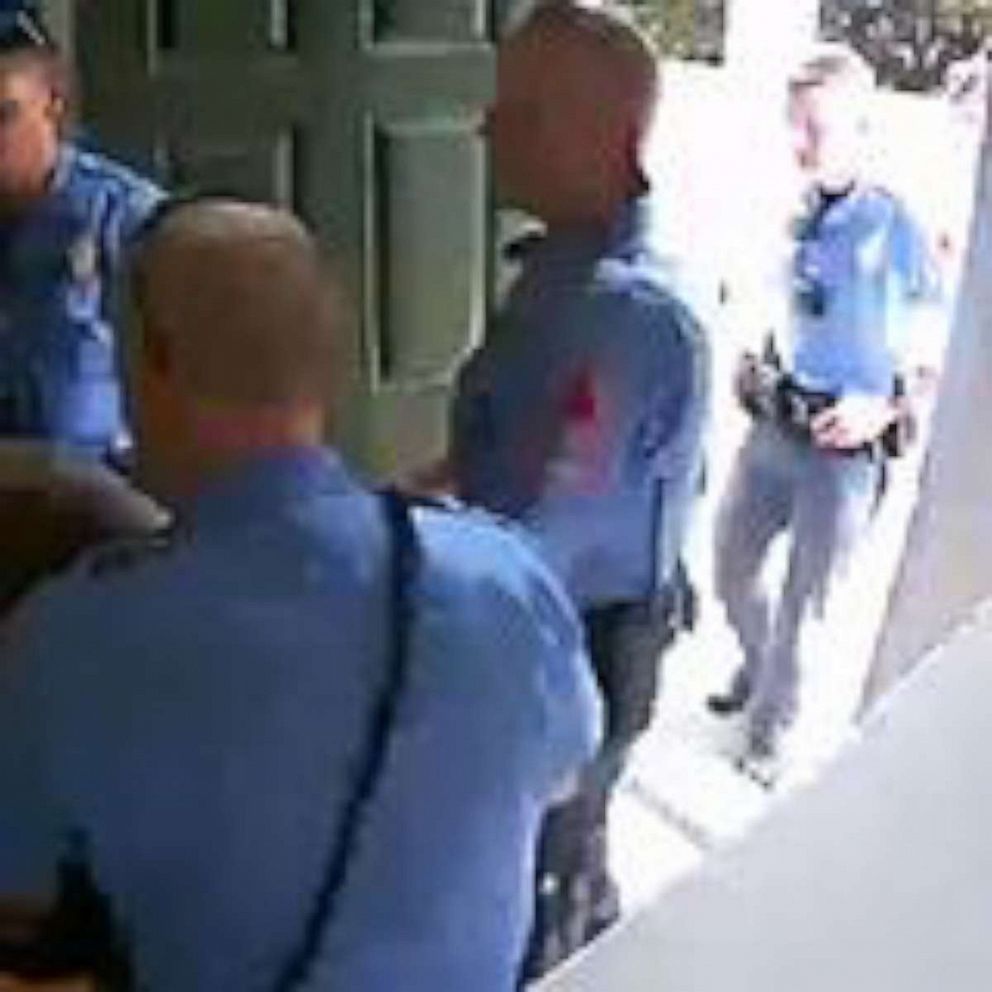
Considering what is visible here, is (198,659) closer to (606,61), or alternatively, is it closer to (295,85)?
(606,61)

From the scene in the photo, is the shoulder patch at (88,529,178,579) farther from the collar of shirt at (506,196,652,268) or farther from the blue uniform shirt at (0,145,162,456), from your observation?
the blue uniform shirt at (0,145,162,456)

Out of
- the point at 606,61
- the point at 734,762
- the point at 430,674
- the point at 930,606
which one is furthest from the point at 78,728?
the point at 734,762

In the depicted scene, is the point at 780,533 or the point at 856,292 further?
the point at 780,533

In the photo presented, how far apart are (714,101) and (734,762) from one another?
4.24ft

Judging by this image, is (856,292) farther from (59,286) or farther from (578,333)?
(578,333)

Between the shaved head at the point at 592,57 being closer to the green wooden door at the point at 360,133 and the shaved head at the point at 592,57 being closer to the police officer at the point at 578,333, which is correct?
the police officer at the point at 578,333

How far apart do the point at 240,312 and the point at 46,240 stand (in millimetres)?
987

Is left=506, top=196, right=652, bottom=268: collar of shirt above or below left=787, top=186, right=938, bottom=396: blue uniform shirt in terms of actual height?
above

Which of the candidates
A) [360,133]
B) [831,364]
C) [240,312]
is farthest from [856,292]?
[240,312]

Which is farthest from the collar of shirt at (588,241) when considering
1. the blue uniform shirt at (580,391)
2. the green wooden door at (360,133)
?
the green wooden door at (360,133)

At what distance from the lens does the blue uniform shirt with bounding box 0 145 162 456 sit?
1.96m

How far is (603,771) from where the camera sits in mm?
1770

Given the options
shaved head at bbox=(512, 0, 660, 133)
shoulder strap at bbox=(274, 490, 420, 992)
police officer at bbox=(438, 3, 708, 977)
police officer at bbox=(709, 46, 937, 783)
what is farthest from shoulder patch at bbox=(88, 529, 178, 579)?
police officer at bbox=(709, 46, 937, 783)

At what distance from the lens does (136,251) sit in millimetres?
1157
